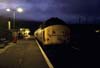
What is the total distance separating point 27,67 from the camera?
16.8m

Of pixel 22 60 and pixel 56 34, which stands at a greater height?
pixel 56 34

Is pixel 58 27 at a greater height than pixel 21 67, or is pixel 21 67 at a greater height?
pixel 58 27

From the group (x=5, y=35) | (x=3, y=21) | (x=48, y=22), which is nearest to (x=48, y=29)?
(x=48, y=22)

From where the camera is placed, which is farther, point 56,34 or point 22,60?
point 56,34

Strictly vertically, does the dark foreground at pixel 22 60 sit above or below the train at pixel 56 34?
below

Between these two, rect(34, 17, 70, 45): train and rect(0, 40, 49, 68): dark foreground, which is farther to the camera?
rect(34, 17, 70, 45): train

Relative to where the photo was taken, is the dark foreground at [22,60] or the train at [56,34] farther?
the train at [56,34]

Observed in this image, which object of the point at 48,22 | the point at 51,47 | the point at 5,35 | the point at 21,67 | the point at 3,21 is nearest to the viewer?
the point at 21,67

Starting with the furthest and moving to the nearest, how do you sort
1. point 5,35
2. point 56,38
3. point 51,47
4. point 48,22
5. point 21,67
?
point 5,35
point 48,22
point 51,47
point 56,38
point 21,67

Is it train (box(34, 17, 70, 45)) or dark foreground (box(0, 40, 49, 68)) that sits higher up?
train (box(34, 17, 70, 45))

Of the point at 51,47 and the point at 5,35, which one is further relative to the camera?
the point at 5,35

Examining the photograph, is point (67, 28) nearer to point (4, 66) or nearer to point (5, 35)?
point (4, 66)

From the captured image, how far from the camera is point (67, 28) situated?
108 ft

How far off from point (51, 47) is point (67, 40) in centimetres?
285
